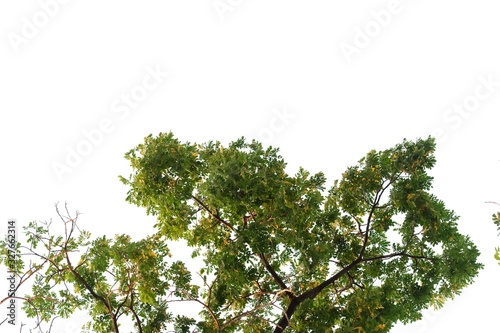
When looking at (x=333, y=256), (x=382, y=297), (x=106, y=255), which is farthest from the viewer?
(x=333, y=256)

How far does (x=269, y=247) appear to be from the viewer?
26.8 feet

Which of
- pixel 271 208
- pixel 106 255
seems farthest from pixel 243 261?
pixel 106 255

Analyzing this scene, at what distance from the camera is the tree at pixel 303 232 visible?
7820 mm

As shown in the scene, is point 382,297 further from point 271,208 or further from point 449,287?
point 271,208

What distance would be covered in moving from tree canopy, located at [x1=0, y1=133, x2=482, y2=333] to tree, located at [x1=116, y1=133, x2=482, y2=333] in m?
0.02

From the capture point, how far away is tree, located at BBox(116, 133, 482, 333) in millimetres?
7820

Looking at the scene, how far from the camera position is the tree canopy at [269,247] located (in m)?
7.75

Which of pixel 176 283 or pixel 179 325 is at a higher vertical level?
pixel 176 283

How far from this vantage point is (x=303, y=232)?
7.98m

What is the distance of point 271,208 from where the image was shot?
7.96m

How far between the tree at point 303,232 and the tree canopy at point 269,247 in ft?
0.07

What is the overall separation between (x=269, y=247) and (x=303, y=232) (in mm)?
667

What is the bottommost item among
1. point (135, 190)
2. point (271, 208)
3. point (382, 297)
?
point (382, 297)

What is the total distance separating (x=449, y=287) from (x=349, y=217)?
85.3 inches
